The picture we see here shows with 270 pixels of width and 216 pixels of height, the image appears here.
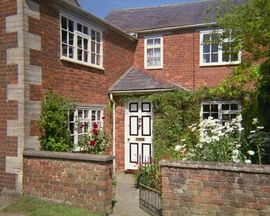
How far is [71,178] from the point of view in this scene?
8430mm

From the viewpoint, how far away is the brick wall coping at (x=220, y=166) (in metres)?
6.49

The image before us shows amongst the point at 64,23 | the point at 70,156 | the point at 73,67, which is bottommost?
the point at 70,156

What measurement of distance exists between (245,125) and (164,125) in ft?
8.97

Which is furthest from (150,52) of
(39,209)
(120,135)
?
(39,209)

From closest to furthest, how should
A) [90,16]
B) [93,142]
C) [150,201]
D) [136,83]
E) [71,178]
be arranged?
[71,178], [150,201], [93,142], [90,16], [136,83]

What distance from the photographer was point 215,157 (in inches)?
305

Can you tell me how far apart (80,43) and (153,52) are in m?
4.36

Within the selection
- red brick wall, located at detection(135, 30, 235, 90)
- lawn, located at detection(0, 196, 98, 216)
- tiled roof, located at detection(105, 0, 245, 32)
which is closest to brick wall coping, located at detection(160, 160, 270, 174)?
lawn, located at detection(0, 196, 98, 216)

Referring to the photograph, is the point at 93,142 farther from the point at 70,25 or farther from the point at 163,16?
the point at 163,16

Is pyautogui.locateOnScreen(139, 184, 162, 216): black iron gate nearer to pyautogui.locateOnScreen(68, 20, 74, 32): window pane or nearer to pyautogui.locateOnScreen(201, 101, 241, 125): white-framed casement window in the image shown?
pyautogui.locateOnScreen(201, 101, 241, 125): white-framed casement window

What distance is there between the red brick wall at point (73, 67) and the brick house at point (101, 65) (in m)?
0.03

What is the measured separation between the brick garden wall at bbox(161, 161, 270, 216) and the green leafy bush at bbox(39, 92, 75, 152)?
371 cm

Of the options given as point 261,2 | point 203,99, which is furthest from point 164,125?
point 261,2

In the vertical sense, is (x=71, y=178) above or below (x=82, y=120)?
below
